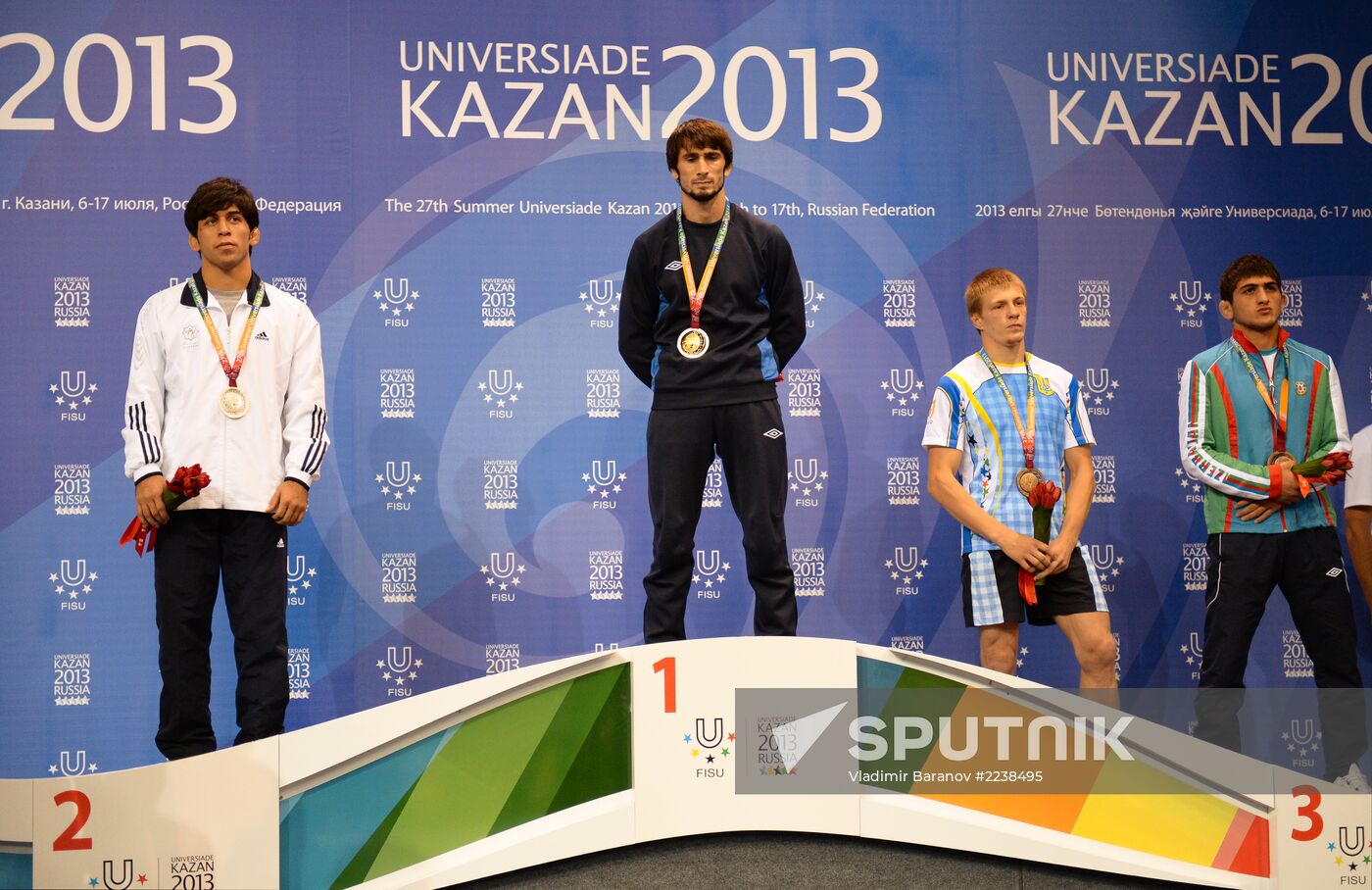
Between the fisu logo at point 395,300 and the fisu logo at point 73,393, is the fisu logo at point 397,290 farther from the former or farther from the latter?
the fisu logo at point 73,393

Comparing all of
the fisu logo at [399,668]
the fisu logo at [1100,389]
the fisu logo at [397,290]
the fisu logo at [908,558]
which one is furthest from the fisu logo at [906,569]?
the fisu logo at [397,290]

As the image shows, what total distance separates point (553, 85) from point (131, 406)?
217cm

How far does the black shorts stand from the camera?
13.0ft

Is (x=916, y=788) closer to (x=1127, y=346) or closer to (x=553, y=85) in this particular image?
(x=1127, y=346)

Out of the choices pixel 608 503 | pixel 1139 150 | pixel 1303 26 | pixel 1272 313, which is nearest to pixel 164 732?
pixel 608 503

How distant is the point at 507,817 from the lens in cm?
309

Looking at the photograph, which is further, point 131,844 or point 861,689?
point 861,689

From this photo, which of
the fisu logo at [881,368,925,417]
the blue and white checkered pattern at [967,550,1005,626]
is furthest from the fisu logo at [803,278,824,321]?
the blue and white checkered pattern at [967,550,1005,626]

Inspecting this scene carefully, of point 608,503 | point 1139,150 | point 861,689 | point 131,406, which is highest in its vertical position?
point 1139,150

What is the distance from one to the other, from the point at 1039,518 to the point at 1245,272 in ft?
4.19

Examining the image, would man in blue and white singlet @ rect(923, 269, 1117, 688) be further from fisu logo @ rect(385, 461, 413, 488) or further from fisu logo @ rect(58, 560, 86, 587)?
fisu logo @ rect(58, 560, 86, 587)

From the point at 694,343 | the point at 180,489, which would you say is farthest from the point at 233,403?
the point at 694,343

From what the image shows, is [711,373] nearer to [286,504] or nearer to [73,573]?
[286,504]

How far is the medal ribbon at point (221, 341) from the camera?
386cm
